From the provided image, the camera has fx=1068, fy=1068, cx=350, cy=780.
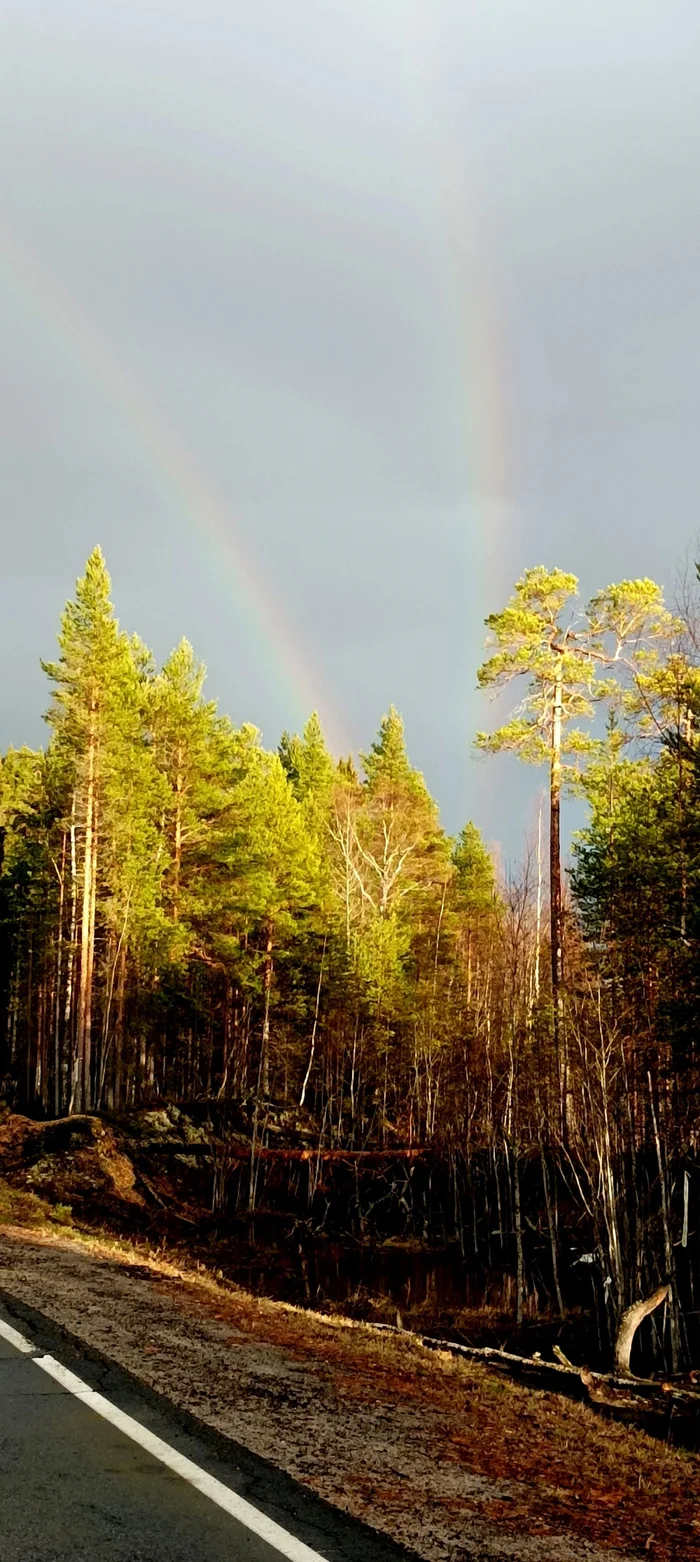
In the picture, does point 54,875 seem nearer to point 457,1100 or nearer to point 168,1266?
point 457,1100

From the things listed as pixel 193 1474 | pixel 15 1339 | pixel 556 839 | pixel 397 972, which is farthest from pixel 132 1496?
pixel 397 972

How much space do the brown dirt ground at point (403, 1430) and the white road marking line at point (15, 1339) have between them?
1.63 feet

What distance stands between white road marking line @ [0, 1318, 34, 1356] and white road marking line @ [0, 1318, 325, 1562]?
143 mm

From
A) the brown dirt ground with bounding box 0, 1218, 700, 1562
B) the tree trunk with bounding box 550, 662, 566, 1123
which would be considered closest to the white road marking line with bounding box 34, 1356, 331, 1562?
the brown dirt ground with bounding box 0, 1218, 700, 1562

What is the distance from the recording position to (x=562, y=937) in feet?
102

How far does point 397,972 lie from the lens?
140 ft

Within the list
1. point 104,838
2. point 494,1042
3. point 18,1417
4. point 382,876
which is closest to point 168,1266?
point 18,1417

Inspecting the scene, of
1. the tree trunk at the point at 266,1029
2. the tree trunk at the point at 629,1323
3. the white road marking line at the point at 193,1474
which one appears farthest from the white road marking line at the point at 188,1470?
the tree trunk at the point at 266,1029

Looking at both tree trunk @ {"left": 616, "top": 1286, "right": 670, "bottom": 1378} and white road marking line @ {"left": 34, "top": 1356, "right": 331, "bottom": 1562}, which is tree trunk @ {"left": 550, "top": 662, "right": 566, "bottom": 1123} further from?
white road marking line @ {"left": 34, "top": 1356, "right": 331, "bottom": 1562}

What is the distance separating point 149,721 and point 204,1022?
15.6 m

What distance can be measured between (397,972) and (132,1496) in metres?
37.4

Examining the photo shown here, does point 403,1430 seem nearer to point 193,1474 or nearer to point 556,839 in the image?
point 193,1474

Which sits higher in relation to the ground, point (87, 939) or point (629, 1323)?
point (87, 939)

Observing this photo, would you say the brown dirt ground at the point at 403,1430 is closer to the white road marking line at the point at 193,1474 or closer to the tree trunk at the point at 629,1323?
the white road marking line at the point at 193,1474
